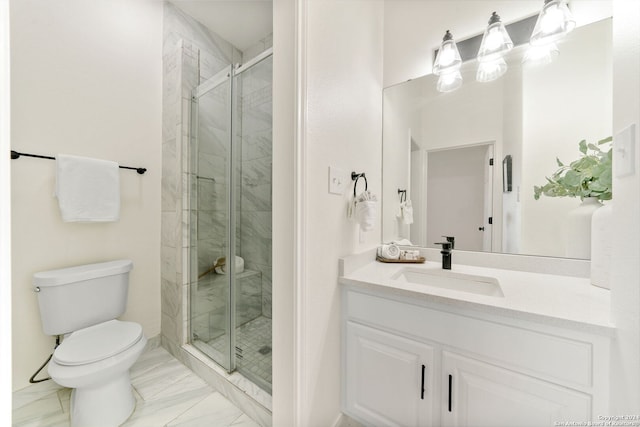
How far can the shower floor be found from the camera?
1.42 m

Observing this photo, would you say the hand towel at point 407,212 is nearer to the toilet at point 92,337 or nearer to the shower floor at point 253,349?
the shower floor at point 253,349

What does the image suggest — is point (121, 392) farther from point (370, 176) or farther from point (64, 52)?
point (64, 52)

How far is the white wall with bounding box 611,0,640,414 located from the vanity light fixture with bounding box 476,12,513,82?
0.65 meters

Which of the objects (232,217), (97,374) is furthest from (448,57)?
(97,374)

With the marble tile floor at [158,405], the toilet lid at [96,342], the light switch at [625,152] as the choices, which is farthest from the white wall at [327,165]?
the toilet lid at [96,342]

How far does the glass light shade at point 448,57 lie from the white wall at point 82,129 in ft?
6.69

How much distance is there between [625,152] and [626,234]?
212mm

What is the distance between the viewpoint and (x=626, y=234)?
623 millimetres

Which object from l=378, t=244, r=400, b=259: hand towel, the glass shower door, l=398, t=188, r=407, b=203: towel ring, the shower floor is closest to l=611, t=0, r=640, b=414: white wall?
l=378, t=244, r=400, b=259: hand towel

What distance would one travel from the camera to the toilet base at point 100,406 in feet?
3.74

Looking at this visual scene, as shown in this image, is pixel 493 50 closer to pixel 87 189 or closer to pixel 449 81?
pixel 449 81

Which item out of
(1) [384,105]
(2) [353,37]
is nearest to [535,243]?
(1) [384,105]

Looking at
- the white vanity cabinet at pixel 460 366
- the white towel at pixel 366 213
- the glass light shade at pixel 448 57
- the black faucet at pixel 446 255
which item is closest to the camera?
the white vanity cabinet at pixel 460 366
